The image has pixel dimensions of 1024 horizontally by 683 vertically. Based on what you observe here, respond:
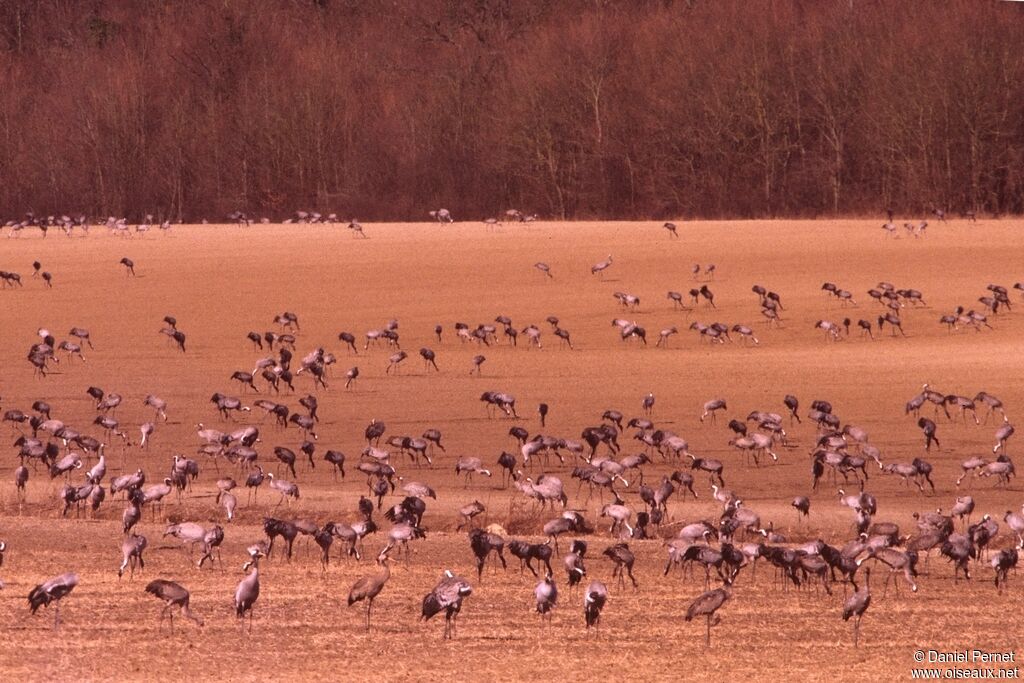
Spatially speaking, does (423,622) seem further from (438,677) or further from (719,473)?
(719,473)

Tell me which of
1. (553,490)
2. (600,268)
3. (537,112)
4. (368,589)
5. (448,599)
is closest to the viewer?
(448,599)

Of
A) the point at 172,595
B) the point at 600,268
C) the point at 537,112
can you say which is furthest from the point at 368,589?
the point at 537,112

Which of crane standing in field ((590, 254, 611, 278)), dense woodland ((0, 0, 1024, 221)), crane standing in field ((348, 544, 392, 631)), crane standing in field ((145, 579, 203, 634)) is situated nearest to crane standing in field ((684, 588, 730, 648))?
crane standing in field ((348, 544, 392, 631))

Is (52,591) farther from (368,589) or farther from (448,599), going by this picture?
(448,599)

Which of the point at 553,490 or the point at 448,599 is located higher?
Answer: the point at 553,490

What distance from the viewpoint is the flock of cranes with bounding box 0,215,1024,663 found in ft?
45.8

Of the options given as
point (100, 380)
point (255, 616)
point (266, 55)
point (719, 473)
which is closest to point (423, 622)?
point (255, 616)

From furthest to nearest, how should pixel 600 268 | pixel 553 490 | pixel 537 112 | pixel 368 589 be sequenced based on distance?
1. pixel 537 112
2. pixel 600 268
3. pixel 553 490
4. pixel 368 589

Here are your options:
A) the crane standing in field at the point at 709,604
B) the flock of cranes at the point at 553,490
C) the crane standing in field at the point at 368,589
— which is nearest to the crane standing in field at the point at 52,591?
the flock of cranes at the point at 553,490

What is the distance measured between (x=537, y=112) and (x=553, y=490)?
1749 inches

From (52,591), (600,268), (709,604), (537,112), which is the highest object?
(537,112)

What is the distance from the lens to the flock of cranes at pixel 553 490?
13945 mm

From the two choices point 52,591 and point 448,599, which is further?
point 52,591

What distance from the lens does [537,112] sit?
60.6 meters
